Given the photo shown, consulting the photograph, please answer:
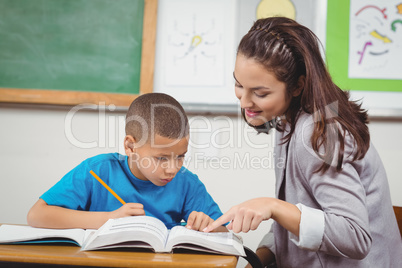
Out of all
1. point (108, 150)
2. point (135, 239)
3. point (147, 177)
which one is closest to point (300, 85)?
point (147, 177)

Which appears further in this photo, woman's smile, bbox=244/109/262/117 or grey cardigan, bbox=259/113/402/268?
woman's smile, bbox=244/109/262/117

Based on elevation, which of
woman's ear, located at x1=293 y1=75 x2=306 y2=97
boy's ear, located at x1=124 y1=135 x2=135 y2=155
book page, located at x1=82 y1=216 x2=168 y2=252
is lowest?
book page, located at x1=82 y1=216 x2=168 y2=252

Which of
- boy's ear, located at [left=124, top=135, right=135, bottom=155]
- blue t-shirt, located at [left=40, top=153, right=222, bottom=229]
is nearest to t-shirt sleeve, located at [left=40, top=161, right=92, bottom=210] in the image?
blue t-shirt, located at [left=40, top=153, right=222, bottom=229]

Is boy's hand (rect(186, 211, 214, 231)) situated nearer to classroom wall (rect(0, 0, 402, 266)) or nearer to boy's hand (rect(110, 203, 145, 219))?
boy's hand (rect(110, 203, 145, 219))

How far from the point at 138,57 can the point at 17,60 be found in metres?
0.51

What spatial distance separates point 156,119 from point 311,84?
42cm

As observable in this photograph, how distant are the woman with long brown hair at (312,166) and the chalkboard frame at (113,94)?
70 centimetres

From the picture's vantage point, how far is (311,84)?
0.98m

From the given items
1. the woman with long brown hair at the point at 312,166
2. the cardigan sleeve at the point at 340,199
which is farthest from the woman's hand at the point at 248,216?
the cardigan sleeve at the point at 340,199

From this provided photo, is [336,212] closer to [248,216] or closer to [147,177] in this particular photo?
[248,216]

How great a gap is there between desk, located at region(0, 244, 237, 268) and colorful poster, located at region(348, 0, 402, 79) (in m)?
1.25

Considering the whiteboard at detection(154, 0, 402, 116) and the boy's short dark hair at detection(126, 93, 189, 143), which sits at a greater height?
the whiteboard at detection(154, 0, 402, 116)

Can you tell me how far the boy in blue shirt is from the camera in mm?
1073

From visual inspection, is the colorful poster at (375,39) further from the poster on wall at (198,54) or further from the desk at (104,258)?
the desk at (104,258)
